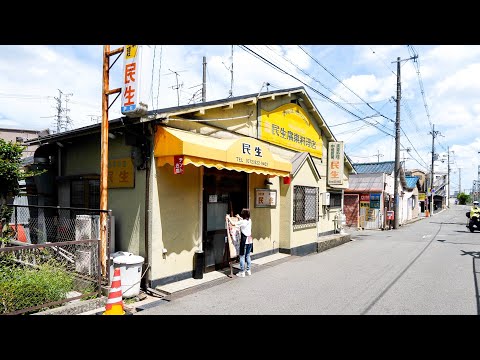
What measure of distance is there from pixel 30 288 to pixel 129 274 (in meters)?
1.76

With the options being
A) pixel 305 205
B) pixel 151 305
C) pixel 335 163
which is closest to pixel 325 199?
pixel 335 163

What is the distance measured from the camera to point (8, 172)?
6.58 m

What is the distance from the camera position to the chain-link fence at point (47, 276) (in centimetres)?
509

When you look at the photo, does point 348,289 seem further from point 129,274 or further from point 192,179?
point 129,274

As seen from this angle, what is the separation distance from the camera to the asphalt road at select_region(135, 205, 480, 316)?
5.99 meters

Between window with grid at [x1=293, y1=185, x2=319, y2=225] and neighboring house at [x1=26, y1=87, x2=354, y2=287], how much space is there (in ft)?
0.13

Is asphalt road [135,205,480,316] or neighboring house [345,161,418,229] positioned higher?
neighboring house [345,161,418,229]

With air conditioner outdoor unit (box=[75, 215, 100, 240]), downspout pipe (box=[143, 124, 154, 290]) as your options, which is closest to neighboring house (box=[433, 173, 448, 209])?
downspout pipe (box=[143, 124, 154, 290])

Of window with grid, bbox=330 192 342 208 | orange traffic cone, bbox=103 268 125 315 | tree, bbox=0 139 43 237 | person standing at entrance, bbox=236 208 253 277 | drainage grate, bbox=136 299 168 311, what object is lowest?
drainage grate, bbox=136 299 168 311

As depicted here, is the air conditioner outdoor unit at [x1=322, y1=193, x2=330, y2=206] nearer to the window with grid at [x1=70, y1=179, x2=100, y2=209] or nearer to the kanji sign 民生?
the kanji sign 民生

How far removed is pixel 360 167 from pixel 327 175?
1775cm

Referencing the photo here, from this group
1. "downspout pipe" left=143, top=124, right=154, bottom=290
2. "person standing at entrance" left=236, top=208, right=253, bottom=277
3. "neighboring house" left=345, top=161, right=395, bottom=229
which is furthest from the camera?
"neighboring house" left=345, top=161, right=395, bottom=229

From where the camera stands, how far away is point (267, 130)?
11.2 meters
